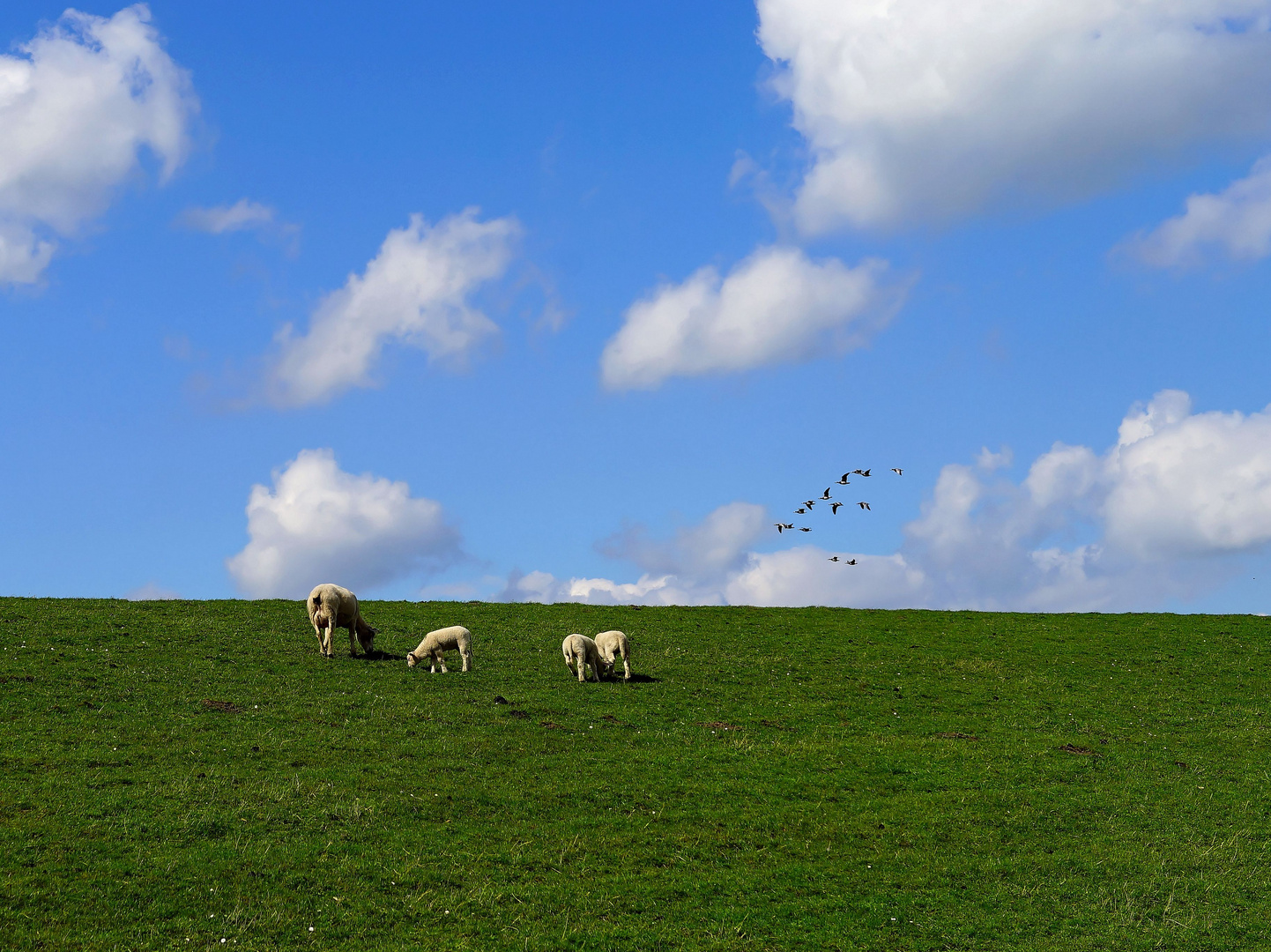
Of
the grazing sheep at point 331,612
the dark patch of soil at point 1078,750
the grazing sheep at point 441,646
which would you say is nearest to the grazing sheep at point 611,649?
the grazing sheep at point 441,646

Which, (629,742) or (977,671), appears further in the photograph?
(977,671)

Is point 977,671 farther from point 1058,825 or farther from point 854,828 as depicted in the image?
point 854,828

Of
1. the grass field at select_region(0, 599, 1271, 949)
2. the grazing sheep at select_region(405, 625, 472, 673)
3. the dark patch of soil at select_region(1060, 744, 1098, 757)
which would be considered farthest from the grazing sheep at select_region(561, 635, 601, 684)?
the dark patch of soil at select_region(1060, 744, 1098, 757)

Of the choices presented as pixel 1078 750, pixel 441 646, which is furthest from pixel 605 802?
pixel 1078 750

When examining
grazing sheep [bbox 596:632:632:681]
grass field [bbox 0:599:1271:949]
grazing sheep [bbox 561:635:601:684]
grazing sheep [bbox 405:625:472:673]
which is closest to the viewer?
grass field [bbox 0:599:1271:949]

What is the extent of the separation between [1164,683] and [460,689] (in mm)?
27460

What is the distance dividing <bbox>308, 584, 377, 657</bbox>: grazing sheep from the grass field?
0.88 m

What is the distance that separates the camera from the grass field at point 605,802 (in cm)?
1714

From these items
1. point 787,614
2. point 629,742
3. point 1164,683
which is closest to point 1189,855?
point 629,742

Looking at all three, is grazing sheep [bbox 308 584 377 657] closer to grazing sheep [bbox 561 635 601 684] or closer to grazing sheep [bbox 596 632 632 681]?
grazing sheep [bbox 561 635 601 684]

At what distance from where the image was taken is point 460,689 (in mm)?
31578

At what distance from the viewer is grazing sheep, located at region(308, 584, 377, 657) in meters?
35.8

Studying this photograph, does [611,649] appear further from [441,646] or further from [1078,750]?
[1078,750]

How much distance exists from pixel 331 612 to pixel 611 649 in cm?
1036
